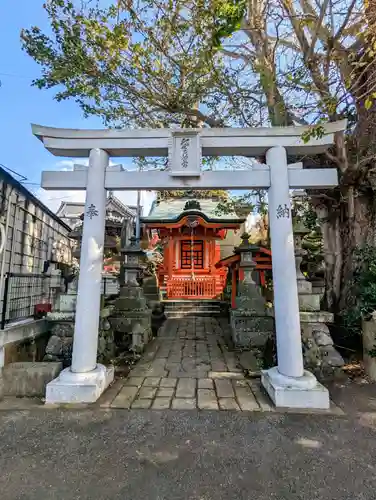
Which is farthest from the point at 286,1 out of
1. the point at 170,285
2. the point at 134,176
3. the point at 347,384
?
the point at 170,285

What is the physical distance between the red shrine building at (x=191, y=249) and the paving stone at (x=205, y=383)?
24.8 ft

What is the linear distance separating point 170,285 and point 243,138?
9.03m

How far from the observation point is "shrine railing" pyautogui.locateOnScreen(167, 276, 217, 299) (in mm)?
11875

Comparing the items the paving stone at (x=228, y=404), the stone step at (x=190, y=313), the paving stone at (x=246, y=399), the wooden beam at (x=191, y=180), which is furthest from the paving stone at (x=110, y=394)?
the stone step at (x=190, y=313)

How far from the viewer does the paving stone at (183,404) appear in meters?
3.18

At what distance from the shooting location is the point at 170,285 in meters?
12.1

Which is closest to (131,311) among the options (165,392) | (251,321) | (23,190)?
(165,392)

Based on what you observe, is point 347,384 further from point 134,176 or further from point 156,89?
point 156,89

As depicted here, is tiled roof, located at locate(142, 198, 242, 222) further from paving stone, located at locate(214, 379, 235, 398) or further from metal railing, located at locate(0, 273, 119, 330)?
paving stone, located at locate(214, 379, 235, 398)

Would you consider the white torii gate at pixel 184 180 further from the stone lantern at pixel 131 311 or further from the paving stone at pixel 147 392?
the stone lantern at pixel 131 311

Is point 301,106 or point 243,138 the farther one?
point 301,106

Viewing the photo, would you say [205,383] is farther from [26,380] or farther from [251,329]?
[26,380]

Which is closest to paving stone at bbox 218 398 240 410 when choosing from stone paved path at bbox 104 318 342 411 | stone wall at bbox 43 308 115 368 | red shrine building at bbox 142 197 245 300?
stone paved path at bbox 104 318 342 411

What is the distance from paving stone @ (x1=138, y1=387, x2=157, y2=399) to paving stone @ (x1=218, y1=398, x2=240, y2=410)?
2.99ft
